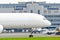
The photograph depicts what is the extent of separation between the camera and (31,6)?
11775 cm

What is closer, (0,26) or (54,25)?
(0,26)

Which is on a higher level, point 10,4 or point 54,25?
point 10,4

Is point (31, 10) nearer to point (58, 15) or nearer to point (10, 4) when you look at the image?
point (58, 15)

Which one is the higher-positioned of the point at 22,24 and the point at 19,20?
the point at 19,20

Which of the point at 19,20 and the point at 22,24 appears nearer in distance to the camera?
the point at 19,20

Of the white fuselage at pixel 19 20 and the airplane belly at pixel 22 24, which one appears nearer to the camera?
the white fuselage at pixel 19 20

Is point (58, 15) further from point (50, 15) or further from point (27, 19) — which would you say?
point (27, 19)

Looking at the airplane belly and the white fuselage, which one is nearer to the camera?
the white fuselage

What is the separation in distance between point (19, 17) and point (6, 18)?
1.87 metres

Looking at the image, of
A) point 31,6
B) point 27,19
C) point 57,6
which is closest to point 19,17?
point 27,19

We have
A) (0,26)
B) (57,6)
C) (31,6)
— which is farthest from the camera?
(57,6)

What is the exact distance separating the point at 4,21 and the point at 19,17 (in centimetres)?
225

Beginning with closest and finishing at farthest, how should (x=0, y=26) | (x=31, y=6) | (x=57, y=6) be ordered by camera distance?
(x=0, y=26) < (x=31, y=6) < (x=57, y=6)

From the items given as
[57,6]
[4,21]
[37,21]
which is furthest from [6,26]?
[57,6]
